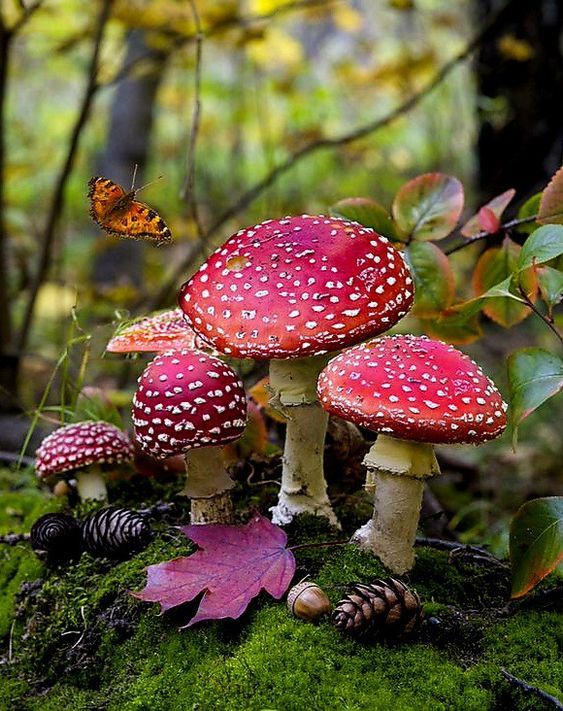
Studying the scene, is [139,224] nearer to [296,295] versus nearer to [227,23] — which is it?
[296,295]

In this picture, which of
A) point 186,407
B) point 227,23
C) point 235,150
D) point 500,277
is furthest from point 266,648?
point 235,150

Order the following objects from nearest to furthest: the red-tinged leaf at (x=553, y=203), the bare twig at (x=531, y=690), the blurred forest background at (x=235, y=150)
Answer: the bare twig at (x=531, y=690) → the red-tinged leaf at (x=553, y=203) → the blurred forest background at (x=235, y=150)

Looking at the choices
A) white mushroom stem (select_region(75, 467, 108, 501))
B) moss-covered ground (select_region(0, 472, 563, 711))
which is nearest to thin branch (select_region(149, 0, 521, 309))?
white mushroom stem (select_region(75, 467, 108, 501))

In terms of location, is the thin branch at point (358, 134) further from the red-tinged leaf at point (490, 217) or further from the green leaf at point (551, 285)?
the green leaf at point (551, 285)

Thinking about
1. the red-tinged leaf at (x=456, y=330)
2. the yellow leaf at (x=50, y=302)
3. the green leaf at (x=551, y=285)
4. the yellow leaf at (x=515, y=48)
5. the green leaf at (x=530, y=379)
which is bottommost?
A: the yellow leaf at (x=50, y=302)

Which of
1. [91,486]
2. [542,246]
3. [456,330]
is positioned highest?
[542,246]

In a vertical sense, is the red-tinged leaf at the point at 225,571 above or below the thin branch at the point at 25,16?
below

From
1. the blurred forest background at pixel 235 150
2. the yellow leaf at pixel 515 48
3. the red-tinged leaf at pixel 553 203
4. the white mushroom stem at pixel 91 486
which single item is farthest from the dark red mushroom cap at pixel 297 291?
the yellow leaf at pixel 515 48

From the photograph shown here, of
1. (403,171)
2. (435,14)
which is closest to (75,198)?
(403,171)
